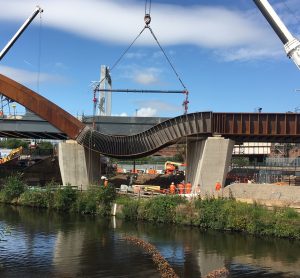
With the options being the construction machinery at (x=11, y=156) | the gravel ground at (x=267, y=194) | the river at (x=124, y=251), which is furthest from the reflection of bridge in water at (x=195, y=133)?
the construction machinery at (x=11, y=156)

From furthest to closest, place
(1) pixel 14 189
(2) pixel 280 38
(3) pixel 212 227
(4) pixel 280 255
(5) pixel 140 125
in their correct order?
(5) pixel 140 125, (1) pixel 14 189, (2) pixel 280 38, (3) pixel 212 227, (4) pixel 280 255

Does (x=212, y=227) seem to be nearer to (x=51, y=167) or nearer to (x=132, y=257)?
(x=132, y=257)

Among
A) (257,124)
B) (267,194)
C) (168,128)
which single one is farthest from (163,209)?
(257,124)

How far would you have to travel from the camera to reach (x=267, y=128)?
46188mm

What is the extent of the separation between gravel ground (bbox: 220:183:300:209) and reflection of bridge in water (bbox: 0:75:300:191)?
646 centimetres

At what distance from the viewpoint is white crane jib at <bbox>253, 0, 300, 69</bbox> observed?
3872cm

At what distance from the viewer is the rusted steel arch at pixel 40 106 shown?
49.5 m

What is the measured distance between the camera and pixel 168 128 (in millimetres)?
47156

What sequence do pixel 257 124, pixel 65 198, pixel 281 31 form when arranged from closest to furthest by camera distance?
pixel 281 31, pixel 65 198, pixel 257 124

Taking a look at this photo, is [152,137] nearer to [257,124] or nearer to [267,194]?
[257,124]

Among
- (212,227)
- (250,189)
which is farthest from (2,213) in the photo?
(250,189)

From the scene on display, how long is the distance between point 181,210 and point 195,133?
1106cm

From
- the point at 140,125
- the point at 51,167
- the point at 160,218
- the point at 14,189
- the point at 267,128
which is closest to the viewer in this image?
the point at 160,218

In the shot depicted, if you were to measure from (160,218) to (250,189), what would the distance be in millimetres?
7460
